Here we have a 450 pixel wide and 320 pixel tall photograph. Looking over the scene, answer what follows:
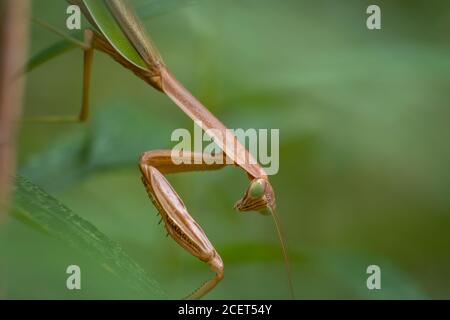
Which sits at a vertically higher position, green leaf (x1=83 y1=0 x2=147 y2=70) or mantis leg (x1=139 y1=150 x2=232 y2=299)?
green leaf (x1=83 y1=0 x2=147 y2=70)

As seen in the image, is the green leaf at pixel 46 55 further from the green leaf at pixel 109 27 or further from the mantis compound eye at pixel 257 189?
the mantis compound eye at pixel 257 189

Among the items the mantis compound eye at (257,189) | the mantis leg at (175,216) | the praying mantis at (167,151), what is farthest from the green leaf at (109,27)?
the mantis compound eye at (257,189)

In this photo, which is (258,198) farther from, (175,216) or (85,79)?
(85,79)

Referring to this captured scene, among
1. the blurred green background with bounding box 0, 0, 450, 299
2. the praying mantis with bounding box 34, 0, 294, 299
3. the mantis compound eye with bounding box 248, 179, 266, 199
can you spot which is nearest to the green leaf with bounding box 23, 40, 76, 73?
the praying mantis with bounding box 34, 0, 294, 299

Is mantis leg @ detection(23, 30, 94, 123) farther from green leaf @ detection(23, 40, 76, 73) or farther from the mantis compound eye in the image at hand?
the mantis compound eye

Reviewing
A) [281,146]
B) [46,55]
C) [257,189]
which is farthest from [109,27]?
[281,146]
